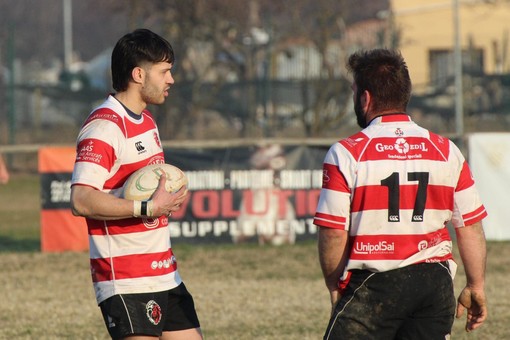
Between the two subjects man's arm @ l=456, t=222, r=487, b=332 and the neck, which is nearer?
man's arm @ l=456, t=222, r=487, b=332

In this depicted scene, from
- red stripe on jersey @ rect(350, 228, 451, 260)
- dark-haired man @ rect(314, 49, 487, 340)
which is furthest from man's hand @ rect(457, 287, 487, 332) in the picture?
red stripe on jersey @ rect(350, 228, 451, 260)

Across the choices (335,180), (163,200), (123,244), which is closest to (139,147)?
(163,200)

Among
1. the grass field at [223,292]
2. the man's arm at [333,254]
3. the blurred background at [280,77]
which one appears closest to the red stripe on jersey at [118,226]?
the man's arm at [333,254]

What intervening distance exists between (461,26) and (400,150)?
2502cm

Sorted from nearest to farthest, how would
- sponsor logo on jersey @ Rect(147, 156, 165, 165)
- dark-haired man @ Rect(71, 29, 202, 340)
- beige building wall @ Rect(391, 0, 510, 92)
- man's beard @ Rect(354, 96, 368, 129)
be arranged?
man's beard @ Rect(354, 96, 368, 129) → dark-haired man @ Rect(71, 29, 202, 340) → sponsor logo on jersey @ Rect(147, 156, 165, 165) → beige building wall @ Rect(391, 0, 510, 92)

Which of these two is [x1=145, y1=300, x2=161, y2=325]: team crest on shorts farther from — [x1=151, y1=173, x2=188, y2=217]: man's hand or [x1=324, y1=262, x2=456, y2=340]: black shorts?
[x1=324, y1=262, x2=456, y2=340]: black shorts

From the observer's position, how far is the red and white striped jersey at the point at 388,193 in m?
4.36

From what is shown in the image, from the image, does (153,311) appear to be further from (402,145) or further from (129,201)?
(402,145)

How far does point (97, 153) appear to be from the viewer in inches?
185

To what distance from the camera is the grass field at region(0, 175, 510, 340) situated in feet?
27.6

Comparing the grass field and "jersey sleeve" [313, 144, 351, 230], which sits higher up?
"jersey sleeve" [313, 144, 351, 230]

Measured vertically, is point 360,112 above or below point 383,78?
below

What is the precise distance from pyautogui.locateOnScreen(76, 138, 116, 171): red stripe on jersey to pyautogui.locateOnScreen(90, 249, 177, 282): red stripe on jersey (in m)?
0.43

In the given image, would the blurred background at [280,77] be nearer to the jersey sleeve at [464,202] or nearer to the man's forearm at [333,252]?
the jersey sleeve at [464,202]
